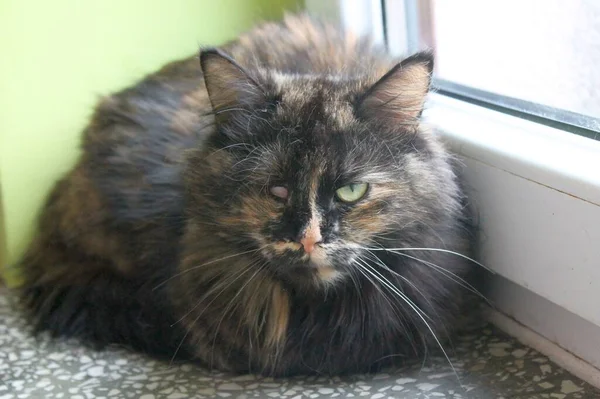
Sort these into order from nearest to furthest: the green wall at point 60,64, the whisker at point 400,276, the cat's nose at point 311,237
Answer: the cat's nose at point 311,237 → the whisker at point 400,276 → the green wall at point 60,64

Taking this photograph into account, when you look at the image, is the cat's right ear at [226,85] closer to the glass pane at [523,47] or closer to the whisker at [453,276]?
the whisker at [453,276]

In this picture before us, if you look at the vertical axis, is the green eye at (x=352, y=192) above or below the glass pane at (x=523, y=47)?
below

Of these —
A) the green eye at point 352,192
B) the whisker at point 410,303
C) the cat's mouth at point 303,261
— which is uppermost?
the green eye at point 352,192

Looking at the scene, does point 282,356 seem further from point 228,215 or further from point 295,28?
point 295,28

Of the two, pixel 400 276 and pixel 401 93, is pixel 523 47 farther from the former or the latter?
pixel 400 276

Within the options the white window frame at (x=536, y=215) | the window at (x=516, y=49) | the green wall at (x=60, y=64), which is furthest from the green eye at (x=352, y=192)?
the green wall at (x=60, y=64)

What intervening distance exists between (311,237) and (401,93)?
27 centimetres

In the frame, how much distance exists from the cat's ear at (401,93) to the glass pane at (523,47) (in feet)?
0.97

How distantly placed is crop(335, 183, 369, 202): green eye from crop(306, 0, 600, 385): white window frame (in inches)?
9.1

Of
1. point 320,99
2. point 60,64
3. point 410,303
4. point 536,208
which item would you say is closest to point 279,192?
point 320,99

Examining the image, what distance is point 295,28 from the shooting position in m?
1.62

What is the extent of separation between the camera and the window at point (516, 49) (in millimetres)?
1278

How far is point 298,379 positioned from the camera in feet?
4.20

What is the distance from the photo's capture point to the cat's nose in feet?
3.54
